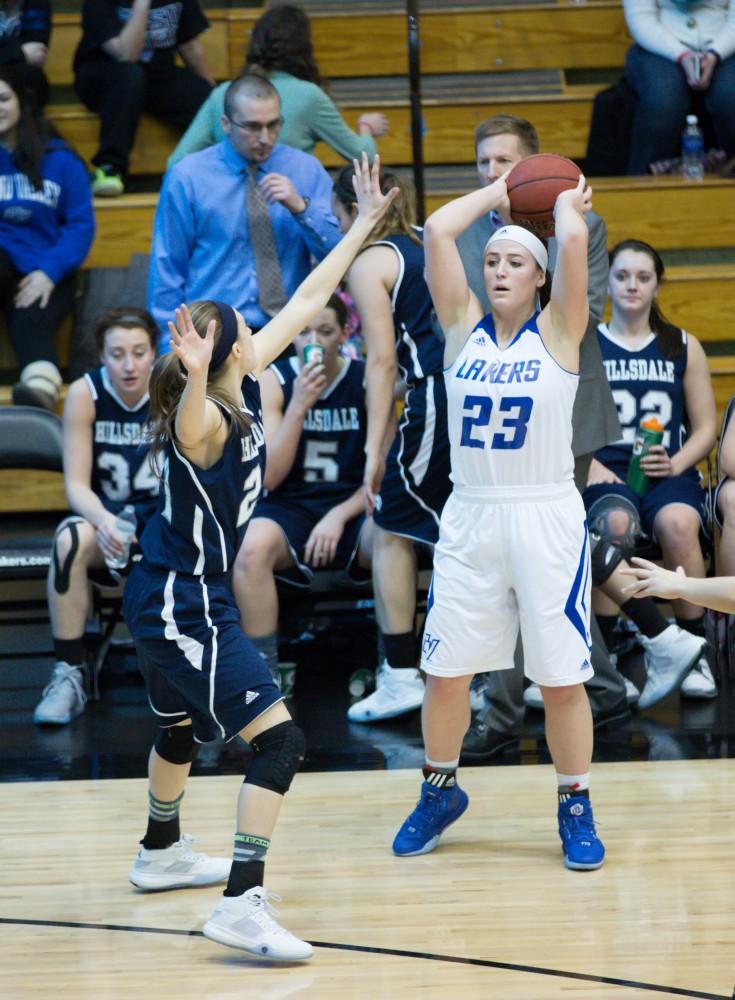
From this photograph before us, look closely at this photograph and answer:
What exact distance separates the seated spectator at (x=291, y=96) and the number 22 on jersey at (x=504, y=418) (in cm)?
290

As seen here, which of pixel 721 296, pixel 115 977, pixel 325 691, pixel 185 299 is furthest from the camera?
pixel 721 296

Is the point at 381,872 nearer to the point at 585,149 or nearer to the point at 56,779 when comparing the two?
the point at 56,779

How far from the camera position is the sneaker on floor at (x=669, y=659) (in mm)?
4703

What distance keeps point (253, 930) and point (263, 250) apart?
3206mm

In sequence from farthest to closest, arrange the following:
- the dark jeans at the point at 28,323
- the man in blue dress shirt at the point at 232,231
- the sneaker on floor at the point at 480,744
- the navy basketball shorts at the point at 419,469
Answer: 1. the dark jeans at the point at 28,323
2. the man in blue dress shirt at the point at 232,231
3. the navy basketball shorts at the point at 419,469
4. the sneaker on floor at the point at 480,744

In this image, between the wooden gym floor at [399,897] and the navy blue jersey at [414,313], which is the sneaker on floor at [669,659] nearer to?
the wooden gym floor at [399,897]

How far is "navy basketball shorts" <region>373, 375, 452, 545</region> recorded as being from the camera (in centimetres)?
457

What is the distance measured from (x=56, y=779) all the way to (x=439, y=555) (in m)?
1.46

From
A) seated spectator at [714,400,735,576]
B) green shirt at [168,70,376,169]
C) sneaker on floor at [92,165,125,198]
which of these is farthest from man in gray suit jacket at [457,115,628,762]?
sneaker on floor at [92,165,125,198]

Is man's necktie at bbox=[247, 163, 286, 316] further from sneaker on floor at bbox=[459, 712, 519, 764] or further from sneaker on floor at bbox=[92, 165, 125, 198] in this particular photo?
sneaker on floor at bbox=[459, 712, 519, 764]

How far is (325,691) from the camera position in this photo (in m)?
5.12

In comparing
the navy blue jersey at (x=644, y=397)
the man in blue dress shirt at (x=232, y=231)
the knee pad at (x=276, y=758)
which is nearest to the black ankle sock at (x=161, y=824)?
the knee pad at (x=276, y=758)

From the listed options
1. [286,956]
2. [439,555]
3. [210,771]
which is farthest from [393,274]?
[286,956]

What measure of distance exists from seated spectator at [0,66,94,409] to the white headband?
3.05 m
